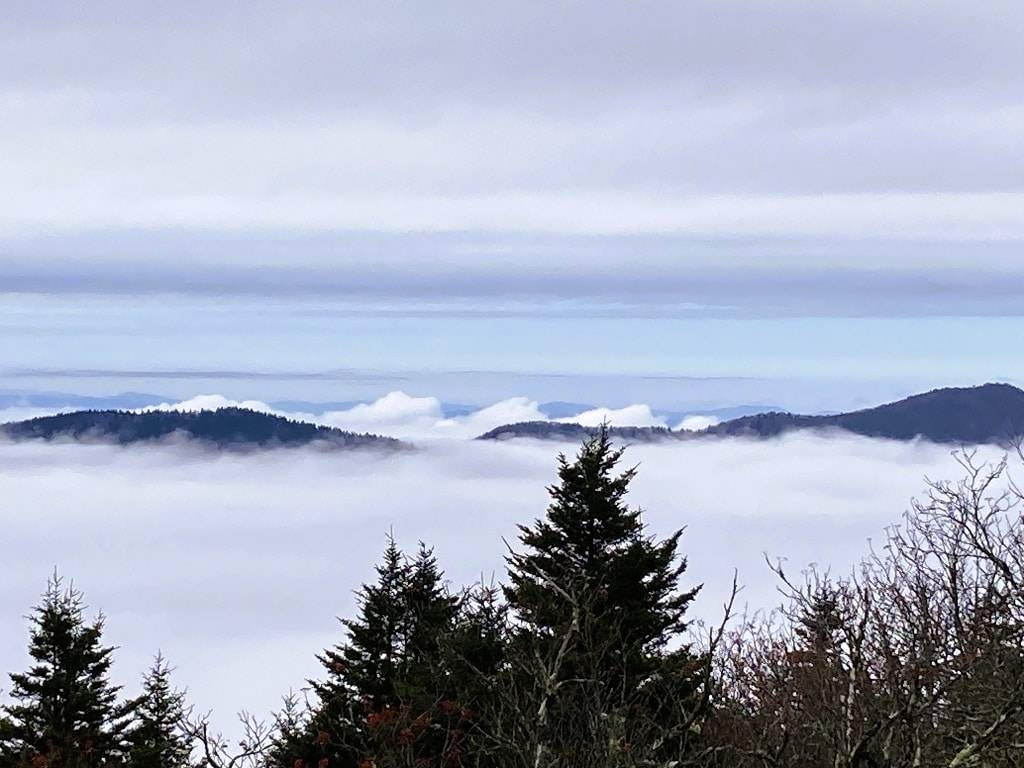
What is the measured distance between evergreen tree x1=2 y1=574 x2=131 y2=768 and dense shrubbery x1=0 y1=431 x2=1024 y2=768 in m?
0.05

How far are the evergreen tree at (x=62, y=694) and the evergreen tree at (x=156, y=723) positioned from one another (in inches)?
41.7

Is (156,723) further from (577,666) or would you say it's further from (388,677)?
(577,666)

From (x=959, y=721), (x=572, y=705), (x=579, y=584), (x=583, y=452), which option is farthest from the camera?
(x=583, y=452)

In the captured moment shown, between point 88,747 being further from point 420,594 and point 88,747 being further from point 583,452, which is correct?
point 583,452

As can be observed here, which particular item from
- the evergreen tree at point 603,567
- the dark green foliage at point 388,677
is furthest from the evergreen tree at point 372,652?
the evergreen tree at point 603,567

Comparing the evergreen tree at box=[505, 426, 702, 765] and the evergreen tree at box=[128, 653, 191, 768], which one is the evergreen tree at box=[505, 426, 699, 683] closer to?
the evergreen tree at box=[505, 426, 702, 765]

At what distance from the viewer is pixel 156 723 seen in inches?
1784

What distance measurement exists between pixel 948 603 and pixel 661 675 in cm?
1233

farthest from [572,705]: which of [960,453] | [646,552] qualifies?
[960,453]

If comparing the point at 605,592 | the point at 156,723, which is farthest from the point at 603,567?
the point at 156,723

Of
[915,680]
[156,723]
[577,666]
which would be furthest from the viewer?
[156,723]

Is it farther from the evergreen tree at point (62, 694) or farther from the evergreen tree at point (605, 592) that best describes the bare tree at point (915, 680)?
the evergreen tree at point (62, 694)

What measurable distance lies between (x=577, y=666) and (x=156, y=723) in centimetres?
2260

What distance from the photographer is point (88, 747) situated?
34406 millimetres
